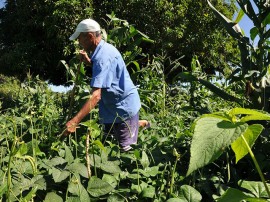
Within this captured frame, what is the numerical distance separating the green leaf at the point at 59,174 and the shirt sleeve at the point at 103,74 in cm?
170

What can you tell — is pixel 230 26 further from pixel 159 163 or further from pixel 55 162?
pixel 55 162

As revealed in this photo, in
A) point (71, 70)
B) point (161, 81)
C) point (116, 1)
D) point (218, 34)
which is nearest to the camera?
point (71, 70)

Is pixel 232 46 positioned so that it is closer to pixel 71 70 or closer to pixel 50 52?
pixel 50 52

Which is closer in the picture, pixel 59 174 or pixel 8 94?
pixel 59 174

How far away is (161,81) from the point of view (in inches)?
207

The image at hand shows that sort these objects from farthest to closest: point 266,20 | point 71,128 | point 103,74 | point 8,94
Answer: point 8,94 < point 103,74 < point 266,20 < point 71,128

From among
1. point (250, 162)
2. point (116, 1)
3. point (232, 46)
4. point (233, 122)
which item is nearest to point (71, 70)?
point (250, 162)

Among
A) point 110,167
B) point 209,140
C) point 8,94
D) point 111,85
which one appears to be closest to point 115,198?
point 110,167

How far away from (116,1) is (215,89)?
Result: 14779 mm

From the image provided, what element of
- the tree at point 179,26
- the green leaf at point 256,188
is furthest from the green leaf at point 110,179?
the tree at point 179,26

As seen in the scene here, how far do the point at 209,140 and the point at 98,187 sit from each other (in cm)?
77

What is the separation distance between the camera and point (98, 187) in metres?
1.34

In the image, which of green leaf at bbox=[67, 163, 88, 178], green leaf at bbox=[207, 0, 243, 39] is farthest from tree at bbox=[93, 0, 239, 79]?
green leaf at bbox=[67, 163, 88, 178]

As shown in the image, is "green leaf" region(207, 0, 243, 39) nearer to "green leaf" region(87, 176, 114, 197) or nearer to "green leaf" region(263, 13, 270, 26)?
"green leaf" region(263, 13, 270, 26)
